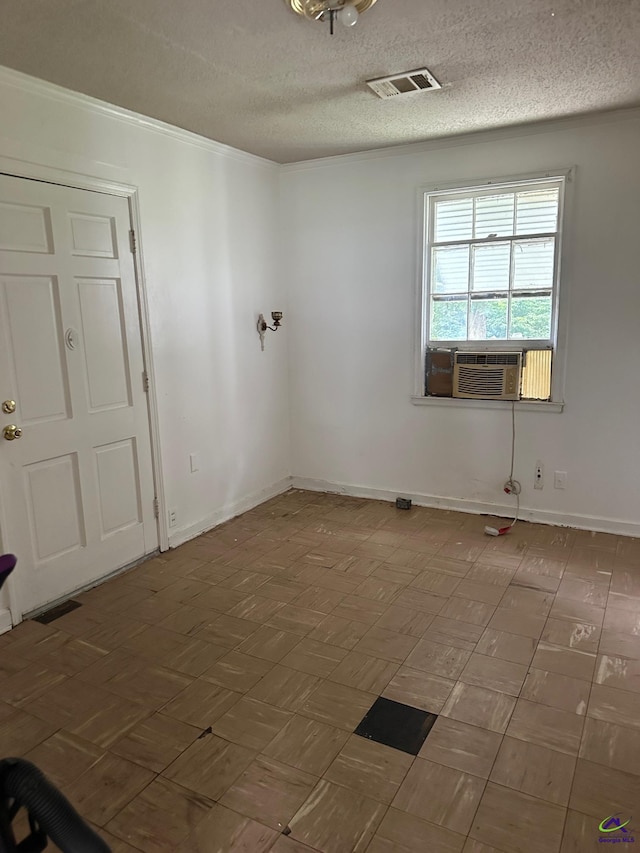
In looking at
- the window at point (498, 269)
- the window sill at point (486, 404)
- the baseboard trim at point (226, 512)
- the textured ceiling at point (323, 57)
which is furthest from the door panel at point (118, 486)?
the window at point (498, 269)

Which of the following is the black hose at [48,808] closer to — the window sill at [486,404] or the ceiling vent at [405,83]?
the ceiling vent at [405,83]

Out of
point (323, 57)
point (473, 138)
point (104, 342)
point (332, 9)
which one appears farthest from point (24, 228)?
point (473, 138)

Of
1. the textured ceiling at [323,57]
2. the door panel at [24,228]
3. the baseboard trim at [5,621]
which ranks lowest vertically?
the baseboard trim at [5,621]

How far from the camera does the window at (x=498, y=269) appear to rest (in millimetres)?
3684

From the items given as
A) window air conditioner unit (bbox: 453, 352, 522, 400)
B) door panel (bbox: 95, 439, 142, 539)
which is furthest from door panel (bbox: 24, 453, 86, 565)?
window air conditioner unit (bbox: 453, 352, 522, 400)

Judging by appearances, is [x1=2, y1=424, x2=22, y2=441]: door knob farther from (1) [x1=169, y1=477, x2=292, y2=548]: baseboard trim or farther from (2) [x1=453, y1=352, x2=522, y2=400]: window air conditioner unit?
(2) [x1=453, y1=352, x2=522, y2=400]: window air conditioner unit

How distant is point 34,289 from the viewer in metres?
2.74

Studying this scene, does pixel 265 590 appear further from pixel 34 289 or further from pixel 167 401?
pixel 34 289

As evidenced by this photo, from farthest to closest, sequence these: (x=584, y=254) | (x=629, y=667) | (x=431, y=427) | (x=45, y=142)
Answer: (x=431, y=427) → (x=584, y=254) → (x=45, y=142) → (x=629, y=667)

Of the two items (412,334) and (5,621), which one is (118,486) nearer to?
(5,621)

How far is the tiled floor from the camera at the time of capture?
167 cm

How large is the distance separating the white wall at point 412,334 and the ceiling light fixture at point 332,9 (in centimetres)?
197

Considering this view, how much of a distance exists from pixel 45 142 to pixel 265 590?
2.45m

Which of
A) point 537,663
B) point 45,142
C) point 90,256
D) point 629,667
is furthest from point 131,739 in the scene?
point 45,142
